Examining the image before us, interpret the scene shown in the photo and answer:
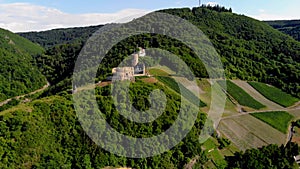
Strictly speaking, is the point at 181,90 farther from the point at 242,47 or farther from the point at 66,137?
the point at 242,47

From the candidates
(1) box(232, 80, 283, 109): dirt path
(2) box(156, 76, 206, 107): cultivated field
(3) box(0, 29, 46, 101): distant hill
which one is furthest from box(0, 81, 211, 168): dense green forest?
(3) box(0, 29, 46, 101): distant hill

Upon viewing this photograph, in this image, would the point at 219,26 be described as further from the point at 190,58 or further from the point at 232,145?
the point at 232,145

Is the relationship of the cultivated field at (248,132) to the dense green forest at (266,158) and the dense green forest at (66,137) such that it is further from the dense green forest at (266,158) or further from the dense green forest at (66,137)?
the dense green forest at (66,137)

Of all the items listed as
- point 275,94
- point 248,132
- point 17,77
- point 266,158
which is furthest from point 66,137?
point 17,77

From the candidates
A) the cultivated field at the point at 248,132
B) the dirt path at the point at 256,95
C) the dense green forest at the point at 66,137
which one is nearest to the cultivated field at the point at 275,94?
the dirt path at the point at 256,95

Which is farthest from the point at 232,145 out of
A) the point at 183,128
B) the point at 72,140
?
the point at 72,140

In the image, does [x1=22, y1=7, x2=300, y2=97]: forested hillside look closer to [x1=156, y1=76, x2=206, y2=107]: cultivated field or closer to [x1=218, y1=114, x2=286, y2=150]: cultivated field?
[x1=156, y1=76, x2=206, y2=107]: cultivated field
